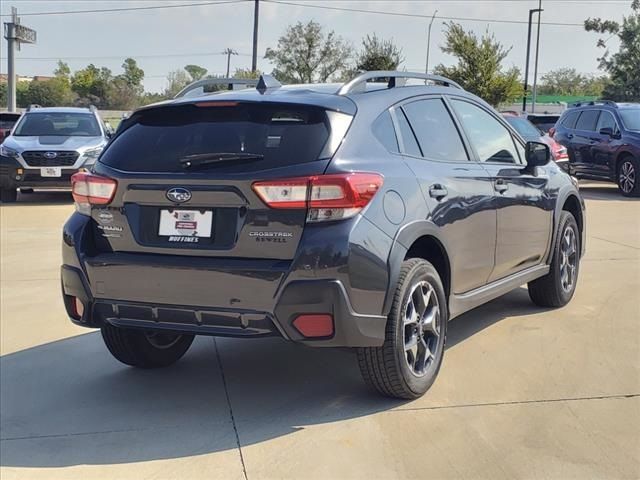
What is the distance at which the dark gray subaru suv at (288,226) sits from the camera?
352 cm

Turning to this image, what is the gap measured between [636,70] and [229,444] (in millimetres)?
42118

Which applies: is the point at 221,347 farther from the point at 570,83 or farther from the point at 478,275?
the point at 570,83

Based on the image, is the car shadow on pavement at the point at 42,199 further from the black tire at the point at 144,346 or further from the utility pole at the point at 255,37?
the utility pole at the point at 255,37

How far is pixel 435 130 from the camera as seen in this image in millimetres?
4570

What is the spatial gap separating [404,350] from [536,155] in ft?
7.04

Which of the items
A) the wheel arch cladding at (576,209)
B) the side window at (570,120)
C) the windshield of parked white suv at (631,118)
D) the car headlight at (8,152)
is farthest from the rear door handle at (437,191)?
the side window at (570,120)

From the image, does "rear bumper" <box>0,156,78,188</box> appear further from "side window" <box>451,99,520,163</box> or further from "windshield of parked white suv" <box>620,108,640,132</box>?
"windshield of parked white suv" <box>620,108,640,132</box>

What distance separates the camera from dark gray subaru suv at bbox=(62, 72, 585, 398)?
3.52m

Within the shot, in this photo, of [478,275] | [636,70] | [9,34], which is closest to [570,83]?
[636,70]

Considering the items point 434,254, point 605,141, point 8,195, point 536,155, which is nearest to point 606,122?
point 605,141

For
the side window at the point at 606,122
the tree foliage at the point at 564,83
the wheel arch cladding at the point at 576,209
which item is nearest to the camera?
the wheel arch cladding at the point at 576,209

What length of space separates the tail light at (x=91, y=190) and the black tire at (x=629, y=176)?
1257 cm

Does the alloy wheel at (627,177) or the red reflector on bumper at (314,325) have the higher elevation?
the alloy wheel at (627,177)

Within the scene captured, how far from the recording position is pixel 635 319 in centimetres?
563
